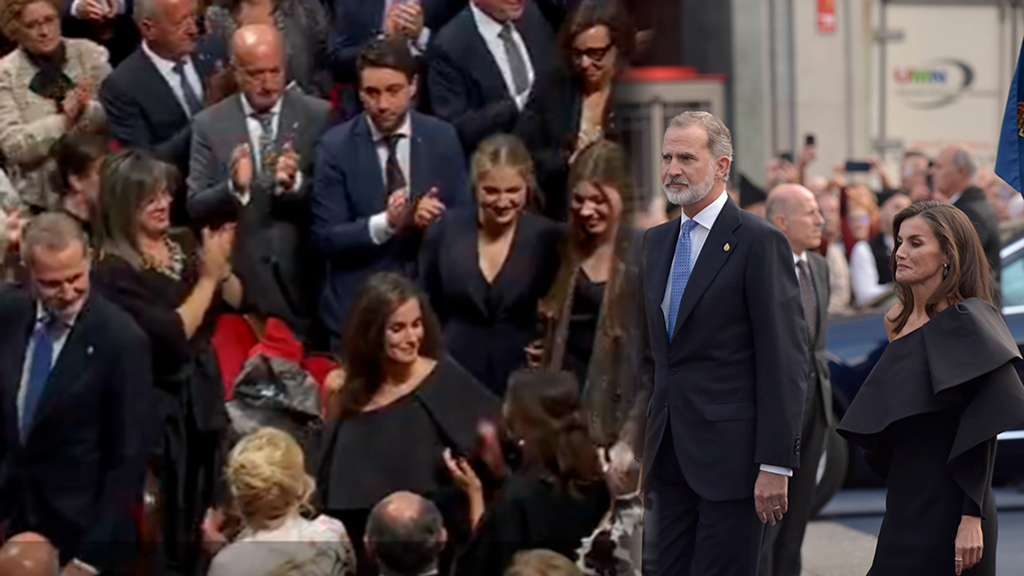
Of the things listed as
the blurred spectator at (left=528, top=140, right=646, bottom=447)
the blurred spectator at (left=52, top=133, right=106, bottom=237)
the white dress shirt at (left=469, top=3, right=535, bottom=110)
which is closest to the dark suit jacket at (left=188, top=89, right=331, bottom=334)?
the blurred spectator at (left=52, top=133, right=106, bottom=237)

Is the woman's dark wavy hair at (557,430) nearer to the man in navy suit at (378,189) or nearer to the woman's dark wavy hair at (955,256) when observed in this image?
the man in navy suit at (378,189)

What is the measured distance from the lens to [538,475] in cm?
511

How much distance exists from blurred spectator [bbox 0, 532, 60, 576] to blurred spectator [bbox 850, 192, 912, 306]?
24.2 ft

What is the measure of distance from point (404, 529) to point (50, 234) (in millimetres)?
1402

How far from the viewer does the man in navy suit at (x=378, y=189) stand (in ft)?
16.8

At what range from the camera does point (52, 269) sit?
193 inches

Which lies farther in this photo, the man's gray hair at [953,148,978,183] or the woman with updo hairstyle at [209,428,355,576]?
the man's gray hair at [953,148,978,183]

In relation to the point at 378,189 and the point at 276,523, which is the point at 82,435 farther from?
the point at 378,189

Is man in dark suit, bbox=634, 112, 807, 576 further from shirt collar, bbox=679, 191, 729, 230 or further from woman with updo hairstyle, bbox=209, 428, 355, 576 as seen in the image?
woman with updo hairstyle, bbox=209, 428, 355, 576

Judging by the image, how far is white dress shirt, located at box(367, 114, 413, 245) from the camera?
5.11 m

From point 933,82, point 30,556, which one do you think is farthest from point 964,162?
point 933,82

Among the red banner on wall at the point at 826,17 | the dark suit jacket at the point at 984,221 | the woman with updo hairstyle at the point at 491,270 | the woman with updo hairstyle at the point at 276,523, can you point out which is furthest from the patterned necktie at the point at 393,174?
the red banner on wall at the point at 826,17

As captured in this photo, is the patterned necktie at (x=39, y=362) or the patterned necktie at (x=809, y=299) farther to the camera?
the patterned necktie at (x=809, y=299)

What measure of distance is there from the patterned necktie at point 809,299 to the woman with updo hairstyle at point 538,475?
1.42 metres
